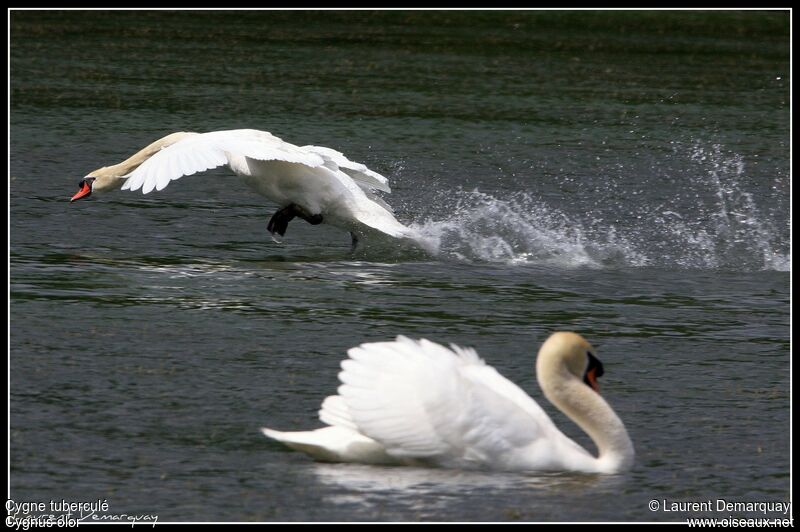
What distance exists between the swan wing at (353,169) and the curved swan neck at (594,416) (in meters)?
4.97

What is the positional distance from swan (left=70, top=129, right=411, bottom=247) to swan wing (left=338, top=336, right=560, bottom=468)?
180 inches

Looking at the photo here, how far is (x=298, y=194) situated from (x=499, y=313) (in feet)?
8.30

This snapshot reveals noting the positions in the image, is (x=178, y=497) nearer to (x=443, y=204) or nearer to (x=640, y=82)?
(x=443, y=204)

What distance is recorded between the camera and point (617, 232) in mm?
12602

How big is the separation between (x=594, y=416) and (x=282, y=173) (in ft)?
17.5

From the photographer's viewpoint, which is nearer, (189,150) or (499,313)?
(499,313)

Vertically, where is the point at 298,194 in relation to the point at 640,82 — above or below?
below

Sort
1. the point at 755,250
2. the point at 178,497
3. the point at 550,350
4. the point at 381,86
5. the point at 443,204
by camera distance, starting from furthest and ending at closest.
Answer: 1. the point at 381,86
2. the point at 443,204
3. the point at 755,250
4. the point at 550,350
5. the point at 178,497

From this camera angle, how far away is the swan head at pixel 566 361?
7098 millimetres

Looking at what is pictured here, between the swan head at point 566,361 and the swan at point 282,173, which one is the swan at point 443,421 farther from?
the swan at point 282,173

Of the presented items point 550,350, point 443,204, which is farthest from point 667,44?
point 550,350

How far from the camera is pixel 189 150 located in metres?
11.5

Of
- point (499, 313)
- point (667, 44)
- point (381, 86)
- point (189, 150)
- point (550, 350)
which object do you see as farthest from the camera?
point (667, 44)

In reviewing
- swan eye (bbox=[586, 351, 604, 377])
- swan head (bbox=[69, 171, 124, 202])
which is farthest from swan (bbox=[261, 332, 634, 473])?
swan head (bbox=[69, 171, 124, 202])
